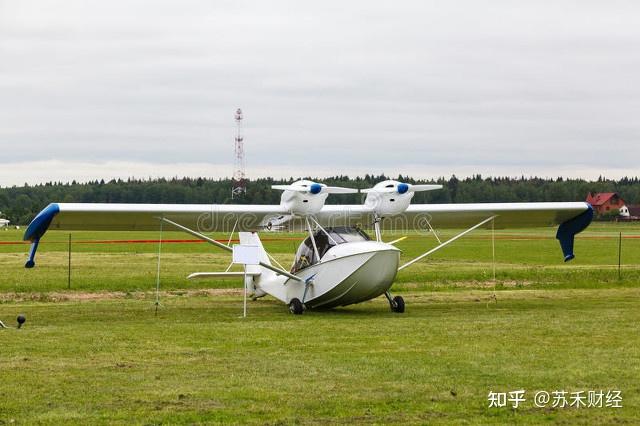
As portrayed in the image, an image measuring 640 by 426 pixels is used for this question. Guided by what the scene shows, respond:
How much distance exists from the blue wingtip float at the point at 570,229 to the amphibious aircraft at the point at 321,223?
3 centimetres

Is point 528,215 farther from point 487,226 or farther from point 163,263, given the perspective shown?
point 163,263

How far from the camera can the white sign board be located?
20.8 m

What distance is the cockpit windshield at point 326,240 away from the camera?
2150cm

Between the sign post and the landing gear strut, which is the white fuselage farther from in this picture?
the sign post

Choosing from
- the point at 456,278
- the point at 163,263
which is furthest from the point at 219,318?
the point at 163,263

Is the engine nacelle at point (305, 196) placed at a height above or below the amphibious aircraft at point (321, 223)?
above

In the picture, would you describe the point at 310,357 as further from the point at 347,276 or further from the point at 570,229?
the point at 570,229

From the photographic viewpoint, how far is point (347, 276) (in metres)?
20.3

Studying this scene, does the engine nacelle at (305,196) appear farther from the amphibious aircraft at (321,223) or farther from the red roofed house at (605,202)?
the red roofed house at (605,202)

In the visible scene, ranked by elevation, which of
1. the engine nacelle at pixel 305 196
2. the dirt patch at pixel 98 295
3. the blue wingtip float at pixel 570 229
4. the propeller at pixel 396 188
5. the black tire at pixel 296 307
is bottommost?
the dirt patch at pixel 98 295

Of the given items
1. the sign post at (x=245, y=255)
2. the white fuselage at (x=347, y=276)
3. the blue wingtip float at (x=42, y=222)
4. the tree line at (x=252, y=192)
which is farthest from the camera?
the tree line at (x=252, y=192)

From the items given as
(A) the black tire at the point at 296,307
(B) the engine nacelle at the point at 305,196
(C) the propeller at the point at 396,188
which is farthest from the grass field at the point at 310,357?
(C) the propeller at the point at 396,188

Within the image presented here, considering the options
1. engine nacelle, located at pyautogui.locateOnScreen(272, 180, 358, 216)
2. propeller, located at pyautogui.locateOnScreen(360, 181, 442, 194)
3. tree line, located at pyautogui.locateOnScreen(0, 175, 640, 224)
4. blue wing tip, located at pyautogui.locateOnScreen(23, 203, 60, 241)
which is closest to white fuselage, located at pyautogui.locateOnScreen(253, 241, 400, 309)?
engine nacelle, located at pyautogui.locateOnScreen(272, 180, 358, 216)

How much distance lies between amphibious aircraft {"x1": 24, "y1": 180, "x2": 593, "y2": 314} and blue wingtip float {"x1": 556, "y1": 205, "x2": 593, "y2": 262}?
26mm
